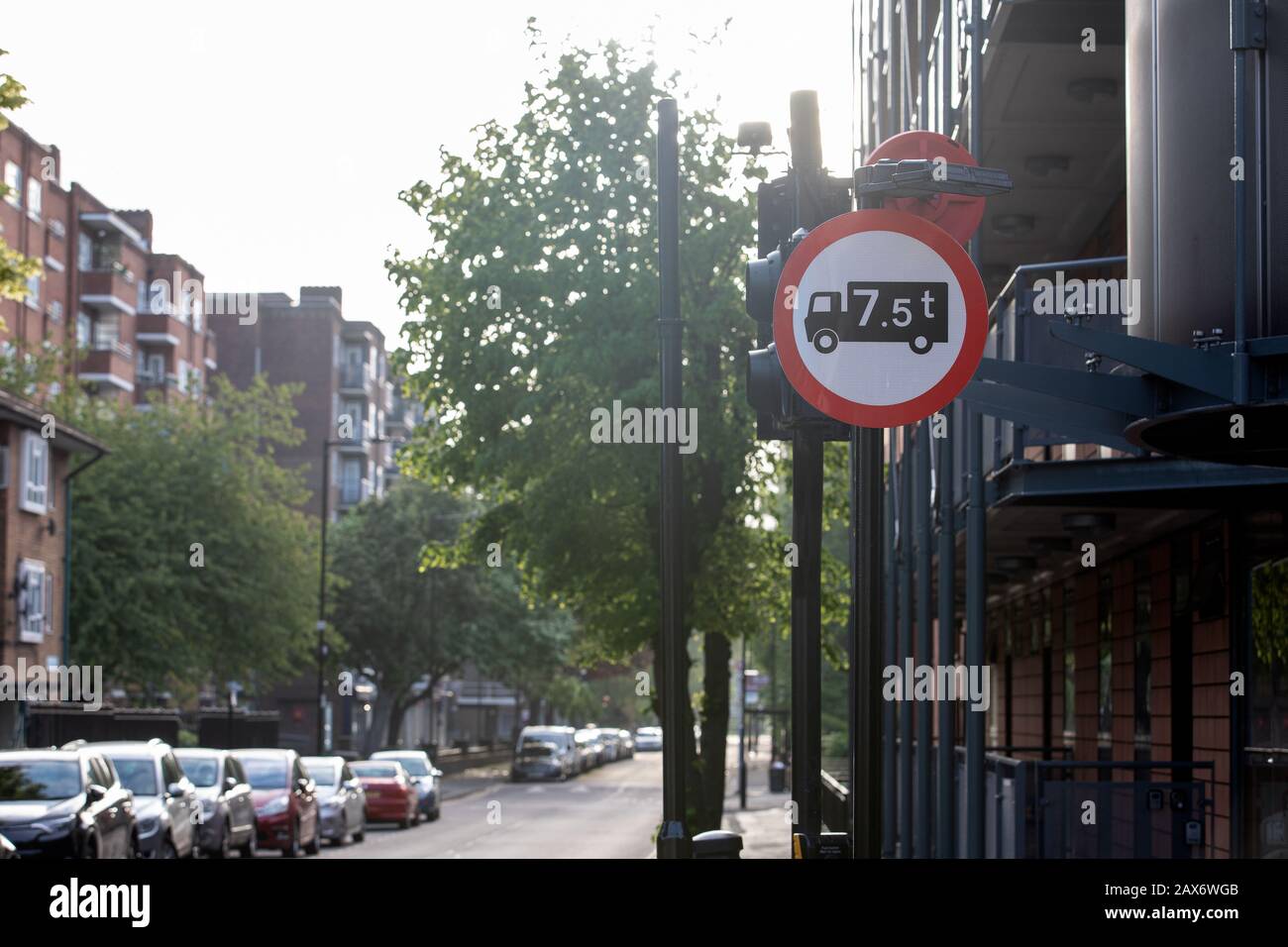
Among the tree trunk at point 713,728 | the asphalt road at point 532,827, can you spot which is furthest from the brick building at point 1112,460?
the asphalt road at point 532,827

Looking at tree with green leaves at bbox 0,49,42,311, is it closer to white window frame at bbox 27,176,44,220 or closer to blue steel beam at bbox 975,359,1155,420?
blue steel beam at bbox 975,359,1155,420

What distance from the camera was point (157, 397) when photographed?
193 feet

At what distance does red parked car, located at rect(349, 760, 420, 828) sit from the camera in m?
42.0

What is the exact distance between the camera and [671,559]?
7980 millimetres

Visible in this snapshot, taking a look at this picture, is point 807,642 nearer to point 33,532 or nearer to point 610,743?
point 33,532

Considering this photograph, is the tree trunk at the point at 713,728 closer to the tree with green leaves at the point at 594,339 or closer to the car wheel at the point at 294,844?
the tree with green leaves at the point at 594,339

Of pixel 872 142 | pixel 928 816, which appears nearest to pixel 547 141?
pixel 872 142

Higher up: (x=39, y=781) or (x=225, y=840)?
(x=39, y=781)

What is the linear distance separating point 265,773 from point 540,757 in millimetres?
37485

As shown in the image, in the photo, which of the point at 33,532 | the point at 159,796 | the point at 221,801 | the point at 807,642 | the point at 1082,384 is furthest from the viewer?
the point at 33,532

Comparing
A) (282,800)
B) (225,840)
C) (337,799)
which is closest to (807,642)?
(225,840)
